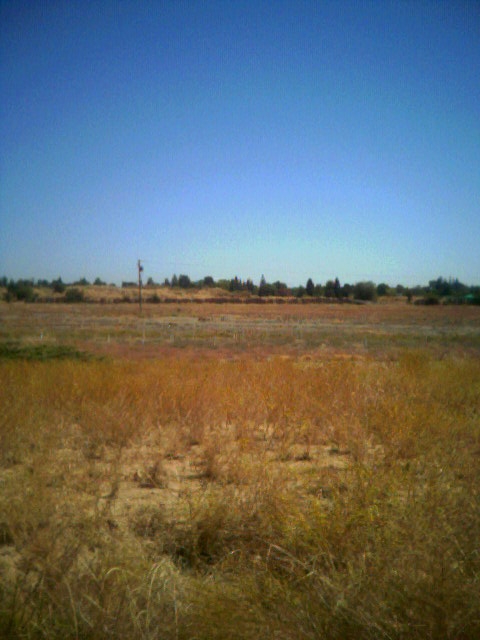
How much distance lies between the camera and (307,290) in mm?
114250

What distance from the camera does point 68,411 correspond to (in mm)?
8055

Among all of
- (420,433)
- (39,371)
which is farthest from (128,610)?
(39,371)

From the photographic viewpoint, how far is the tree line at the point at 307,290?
63.7 meters

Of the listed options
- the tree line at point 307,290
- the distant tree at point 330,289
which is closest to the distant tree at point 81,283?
the tree line at point 307,290

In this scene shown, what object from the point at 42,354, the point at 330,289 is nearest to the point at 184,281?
the point at 330,289

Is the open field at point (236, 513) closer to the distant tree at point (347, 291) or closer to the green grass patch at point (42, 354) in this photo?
the green grass patch at point (42, 354)

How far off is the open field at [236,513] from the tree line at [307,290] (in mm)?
40351

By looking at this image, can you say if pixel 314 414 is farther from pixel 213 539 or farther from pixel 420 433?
pixel 213 539

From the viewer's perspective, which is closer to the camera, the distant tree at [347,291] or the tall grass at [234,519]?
the tall grass at [234,519]

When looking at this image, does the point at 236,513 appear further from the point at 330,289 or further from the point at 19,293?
the point at 330,289

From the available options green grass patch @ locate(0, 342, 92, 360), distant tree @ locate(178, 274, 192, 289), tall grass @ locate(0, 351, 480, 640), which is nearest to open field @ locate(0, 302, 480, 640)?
tall grass @ locate(0, 351, 480, 640)

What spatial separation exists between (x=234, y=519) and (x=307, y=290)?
11156 centimetres

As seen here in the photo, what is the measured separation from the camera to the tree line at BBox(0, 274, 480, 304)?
63.7 metres

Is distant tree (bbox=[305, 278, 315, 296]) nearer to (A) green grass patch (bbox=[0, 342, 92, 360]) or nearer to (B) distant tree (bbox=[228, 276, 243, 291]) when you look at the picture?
(B) distant tree (bbox=[228, 276, 243, 291])
